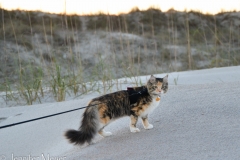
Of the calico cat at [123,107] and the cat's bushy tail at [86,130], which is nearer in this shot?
the cat's bushy tail at [86,130]

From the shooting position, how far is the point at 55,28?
50.8 feet

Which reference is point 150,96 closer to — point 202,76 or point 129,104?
point 129,104

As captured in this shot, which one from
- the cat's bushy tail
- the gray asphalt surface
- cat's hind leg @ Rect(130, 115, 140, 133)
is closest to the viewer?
the gray asphalt surface

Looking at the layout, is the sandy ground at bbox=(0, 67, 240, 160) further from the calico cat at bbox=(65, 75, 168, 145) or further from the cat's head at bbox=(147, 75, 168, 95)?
the cat's head at bbox=(147, 75, 168, 95)

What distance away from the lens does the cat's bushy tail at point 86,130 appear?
9.84 ft

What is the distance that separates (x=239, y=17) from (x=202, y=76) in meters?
14.6

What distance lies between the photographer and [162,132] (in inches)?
122

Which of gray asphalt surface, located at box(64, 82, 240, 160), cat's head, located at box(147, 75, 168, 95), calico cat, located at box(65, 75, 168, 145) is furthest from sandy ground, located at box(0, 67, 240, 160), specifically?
cat's head, located at box(147, 75, 168, 95)

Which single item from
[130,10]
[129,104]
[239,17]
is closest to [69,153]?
[129,104]

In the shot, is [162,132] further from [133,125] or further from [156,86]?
[156,86]

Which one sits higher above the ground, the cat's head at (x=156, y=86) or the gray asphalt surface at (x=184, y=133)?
the cat's head at (x=156, y=86)

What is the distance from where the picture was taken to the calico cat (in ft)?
10.3

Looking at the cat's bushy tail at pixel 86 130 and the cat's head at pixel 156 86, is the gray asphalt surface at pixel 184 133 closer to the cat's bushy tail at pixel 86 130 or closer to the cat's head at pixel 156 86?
the cat's bushy tail at pixel 86 130

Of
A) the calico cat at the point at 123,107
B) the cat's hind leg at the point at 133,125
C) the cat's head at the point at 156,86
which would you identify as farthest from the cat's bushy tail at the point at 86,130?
the cat's head at the point at 156,86
